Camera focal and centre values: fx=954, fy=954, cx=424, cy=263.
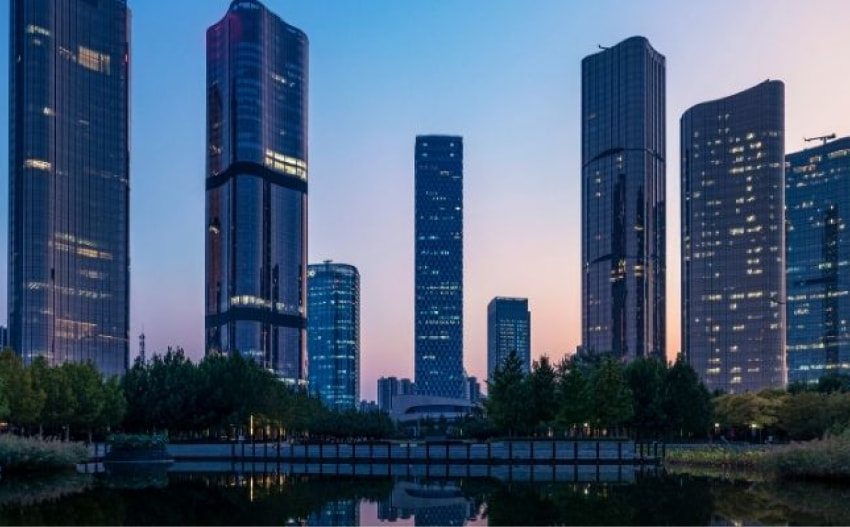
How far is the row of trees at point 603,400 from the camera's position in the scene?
77.7m

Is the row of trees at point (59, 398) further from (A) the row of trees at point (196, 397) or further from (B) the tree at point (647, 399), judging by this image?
(B) the tree at point (647, 399)

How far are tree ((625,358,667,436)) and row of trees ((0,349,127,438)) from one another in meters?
44.6

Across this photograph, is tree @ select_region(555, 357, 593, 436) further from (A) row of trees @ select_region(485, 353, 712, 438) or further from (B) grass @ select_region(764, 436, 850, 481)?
(B) grass @ select_region(764, 436, 850, 481)

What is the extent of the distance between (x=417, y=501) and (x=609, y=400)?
1755 inches

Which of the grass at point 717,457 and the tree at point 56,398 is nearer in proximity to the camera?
the grass at point 717,457

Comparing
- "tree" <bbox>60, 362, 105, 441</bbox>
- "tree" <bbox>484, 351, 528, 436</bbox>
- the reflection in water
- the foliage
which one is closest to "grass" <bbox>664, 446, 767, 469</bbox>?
the reflection in water

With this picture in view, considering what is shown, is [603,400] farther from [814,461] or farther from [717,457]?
[814,461]

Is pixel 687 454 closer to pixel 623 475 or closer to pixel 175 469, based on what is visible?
pixel 623 475

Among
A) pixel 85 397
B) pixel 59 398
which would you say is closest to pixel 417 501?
pixel 59 398

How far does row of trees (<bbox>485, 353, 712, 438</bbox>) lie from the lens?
77.7m

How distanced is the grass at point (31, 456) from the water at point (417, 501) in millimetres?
4225

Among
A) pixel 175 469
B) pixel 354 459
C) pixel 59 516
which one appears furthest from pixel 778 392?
pixel 59 516

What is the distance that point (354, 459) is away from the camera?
66375mm

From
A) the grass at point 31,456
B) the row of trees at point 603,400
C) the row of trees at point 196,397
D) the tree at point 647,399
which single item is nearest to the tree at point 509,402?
the row of trees at point 603,400
